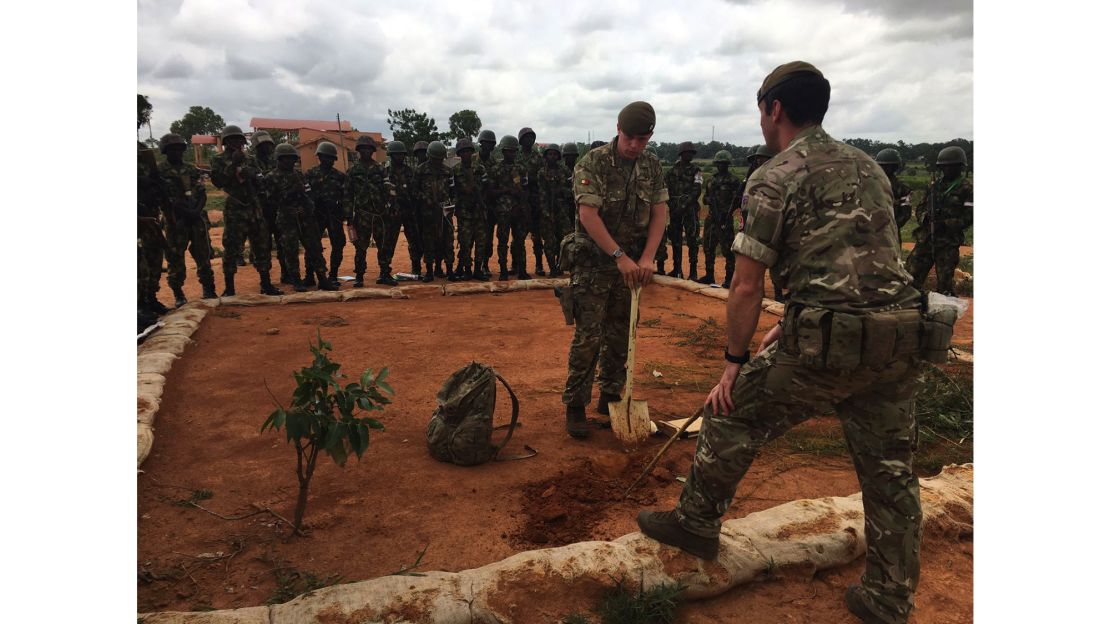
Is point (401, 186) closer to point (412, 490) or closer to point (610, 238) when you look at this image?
point (610, 238)

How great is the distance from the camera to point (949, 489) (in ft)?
10.7

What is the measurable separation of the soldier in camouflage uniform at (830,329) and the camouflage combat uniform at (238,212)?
7.98 m

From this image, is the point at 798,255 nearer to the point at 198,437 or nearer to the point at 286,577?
the point at 286,577

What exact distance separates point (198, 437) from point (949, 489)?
14.9 feet

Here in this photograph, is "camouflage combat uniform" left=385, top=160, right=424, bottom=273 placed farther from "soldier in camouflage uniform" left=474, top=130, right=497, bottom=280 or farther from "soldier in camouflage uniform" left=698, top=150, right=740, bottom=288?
"soldier in camouflage uniform" left=698, top=150, right=740, bottom=288

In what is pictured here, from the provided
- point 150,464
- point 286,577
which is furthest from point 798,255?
point 150,464

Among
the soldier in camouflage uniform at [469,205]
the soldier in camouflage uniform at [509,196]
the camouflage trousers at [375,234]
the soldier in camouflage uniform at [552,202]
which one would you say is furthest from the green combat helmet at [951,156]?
the camouflage trousers at [375,234]

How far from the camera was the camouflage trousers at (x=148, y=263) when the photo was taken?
720cm

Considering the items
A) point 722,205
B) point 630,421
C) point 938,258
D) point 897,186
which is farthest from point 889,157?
point 630,421

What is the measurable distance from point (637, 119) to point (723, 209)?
21.7 feet

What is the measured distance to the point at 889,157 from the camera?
28.8 ft

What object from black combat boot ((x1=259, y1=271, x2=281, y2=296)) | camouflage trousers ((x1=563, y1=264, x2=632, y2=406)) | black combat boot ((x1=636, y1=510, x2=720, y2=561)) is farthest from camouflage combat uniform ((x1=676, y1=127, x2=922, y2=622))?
black combat boot ((x1=259, y1=271, x2=281, y2=296))

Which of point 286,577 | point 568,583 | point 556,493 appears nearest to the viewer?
point 568,583

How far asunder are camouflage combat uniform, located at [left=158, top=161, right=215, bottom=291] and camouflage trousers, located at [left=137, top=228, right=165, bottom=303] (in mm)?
301
